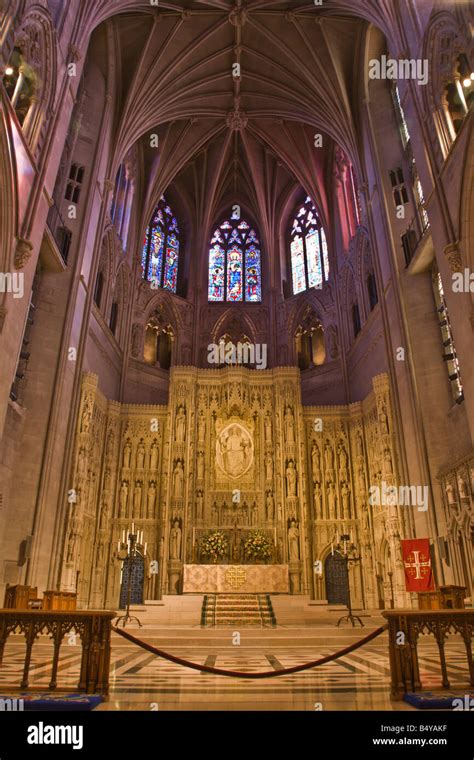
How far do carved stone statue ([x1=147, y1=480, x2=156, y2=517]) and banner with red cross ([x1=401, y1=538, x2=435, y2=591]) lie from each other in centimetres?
1150

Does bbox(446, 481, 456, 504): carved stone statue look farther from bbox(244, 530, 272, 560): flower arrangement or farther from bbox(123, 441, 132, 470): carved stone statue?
bbox(123, 441, 132, 470): carved stone statue

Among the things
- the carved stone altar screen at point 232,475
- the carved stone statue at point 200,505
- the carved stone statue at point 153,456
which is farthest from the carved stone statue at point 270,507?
the carved stone statue at point 153,456

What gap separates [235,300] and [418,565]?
20382mm

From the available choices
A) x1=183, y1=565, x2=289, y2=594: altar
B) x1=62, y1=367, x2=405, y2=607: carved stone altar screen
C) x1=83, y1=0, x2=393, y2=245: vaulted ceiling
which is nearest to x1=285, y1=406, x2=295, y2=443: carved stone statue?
x1=62, y1=367, x2=405, y2=607: carved stone altar screen

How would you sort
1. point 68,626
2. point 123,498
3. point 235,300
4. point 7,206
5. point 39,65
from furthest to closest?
1. point 235,300
2. point 123,498
3. point 39,65
4. point 7,206
5. point 68,626

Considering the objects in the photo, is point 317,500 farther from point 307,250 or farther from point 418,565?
point 307,250

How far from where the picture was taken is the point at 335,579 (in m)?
22.0

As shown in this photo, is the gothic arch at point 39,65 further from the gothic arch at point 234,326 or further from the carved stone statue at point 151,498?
the gothic arch at point 234,326

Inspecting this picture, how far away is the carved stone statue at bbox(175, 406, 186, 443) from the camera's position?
23375 mm

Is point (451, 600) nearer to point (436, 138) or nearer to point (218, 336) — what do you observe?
point (436, 138)

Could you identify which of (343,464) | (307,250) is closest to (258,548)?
(343,464)

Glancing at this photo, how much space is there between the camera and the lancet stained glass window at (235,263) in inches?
1252

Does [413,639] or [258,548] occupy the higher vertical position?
[258,548]
